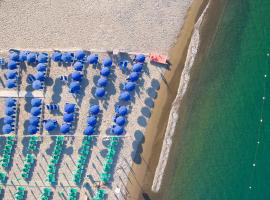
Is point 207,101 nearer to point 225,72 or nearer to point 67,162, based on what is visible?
point 225,72

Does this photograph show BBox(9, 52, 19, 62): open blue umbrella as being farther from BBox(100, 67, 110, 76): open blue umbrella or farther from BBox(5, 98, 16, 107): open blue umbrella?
BBox(100, 67, 110, 76): open blue umbrella

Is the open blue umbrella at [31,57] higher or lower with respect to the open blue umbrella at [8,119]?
higher

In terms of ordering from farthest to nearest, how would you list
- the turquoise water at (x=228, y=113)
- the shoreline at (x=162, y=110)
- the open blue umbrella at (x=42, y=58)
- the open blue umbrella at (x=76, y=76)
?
the turquoise water at (x=228, y=113) < the shoreline at (x=162, y=110) < the open blue umbrella at (x=42, y=58) < the open blue umbrella at (x=76, y=76)

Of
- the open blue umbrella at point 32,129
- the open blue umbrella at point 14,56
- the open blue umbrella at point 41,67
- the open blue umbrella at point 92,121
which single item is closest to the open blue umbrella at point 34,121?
the open blue umbrella at point 32,129

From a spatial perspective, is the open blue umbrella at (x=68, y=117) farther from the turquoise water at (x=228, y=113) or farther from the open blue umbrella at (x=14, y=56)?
the turquoise water at (x=228, y=113)

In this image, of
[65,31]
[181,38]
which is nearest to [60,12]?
[65,31]

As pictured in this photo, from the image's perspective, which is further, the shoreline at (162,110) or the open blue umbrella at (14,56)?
the shoreline at (162,110)
